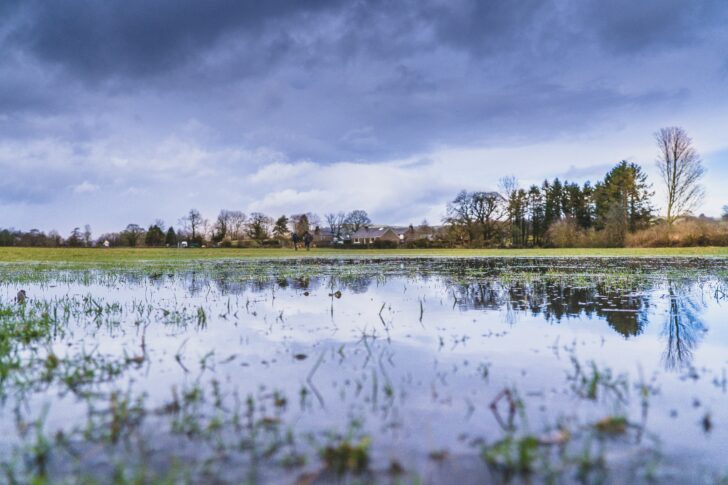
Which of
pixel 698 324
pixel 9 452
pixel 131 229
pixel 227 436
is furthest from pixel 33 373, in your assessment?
pixel 131 229

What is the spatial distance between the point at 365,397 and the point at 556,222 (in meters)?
77.0

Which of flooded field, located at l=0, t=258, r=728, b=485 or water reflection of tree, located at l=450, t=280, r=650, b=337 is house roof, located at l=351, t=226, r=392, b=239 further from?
flooded field, located at l=0, t=258, r=728, b=485

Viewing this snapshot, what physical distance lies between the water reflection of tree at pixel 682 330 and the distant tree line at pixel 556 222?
135ft

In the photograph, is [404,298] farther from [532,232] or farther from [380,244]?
[532,232]

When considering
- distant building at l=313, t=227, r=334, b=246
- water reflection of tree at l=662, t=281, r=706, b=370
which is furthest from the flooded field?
distant building at l=313, t=227, r=334, b=246

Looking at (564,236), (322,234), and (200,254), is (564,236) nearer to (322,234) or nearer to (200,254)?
(200,254)

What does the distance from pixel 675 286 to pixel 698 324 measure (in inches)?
216

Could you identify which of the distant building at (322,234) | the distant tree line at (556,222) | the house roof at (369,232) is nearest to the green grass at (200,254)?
the distant tree line at (556,222)

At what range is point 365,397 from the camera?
3350 millimetres

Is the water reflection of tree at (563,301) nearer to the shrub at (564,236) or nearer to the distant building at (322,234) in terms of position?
the shrub at (564,236)

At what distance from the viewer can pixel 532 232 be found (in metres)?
94.9

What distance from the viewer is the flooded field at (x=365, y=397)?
2383mm

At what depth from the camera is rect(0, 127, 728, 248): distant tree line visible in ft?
174

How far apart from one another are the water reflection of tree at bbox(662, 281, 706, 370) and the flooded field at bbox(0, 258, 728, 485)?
36mm
